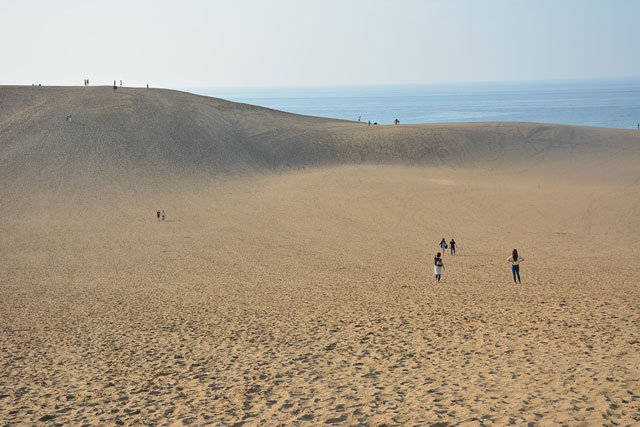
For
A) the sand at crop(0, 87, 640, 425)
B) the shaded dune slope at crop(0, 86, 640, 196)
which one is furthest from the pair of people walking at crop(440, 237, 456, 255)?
the shaded dune slope at crop(0, 86, 640, 196)

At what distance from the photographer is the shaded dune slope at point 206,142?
47219mm

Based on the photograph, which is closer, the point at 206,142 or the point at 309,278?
the point at 309,278

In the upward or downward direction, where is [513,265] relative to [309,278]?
upward

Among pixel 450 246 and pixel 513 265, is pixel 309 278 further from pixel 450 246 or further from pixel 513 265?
pixel 450 246

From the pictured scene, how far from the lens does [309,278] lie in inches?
810

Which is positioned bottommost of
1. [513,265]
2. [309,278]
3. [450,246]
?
[309,278]

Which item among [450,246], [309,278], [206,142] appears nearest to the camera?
[309,278]

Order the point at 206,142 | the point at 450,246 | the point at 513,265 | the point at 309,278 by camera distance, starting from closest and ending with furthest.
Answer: the point at 513,265
the point at 309,278
the point at 450,246
the point at 206,142

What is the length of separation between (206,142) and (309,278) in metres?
37.6

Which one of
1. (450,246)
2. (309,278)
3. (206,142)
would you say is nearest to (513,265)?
(450,246)

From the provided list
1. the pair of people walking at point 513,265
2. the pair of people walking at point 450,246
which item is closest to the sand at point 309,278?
the pair of people walking at point 513,265

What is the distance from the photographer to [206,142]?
180 feet

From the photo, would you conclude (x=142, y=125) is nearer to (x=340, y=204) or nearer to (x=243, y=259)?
(x=340, y=204)

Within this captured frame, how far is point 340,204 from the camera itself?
38.6 metres
